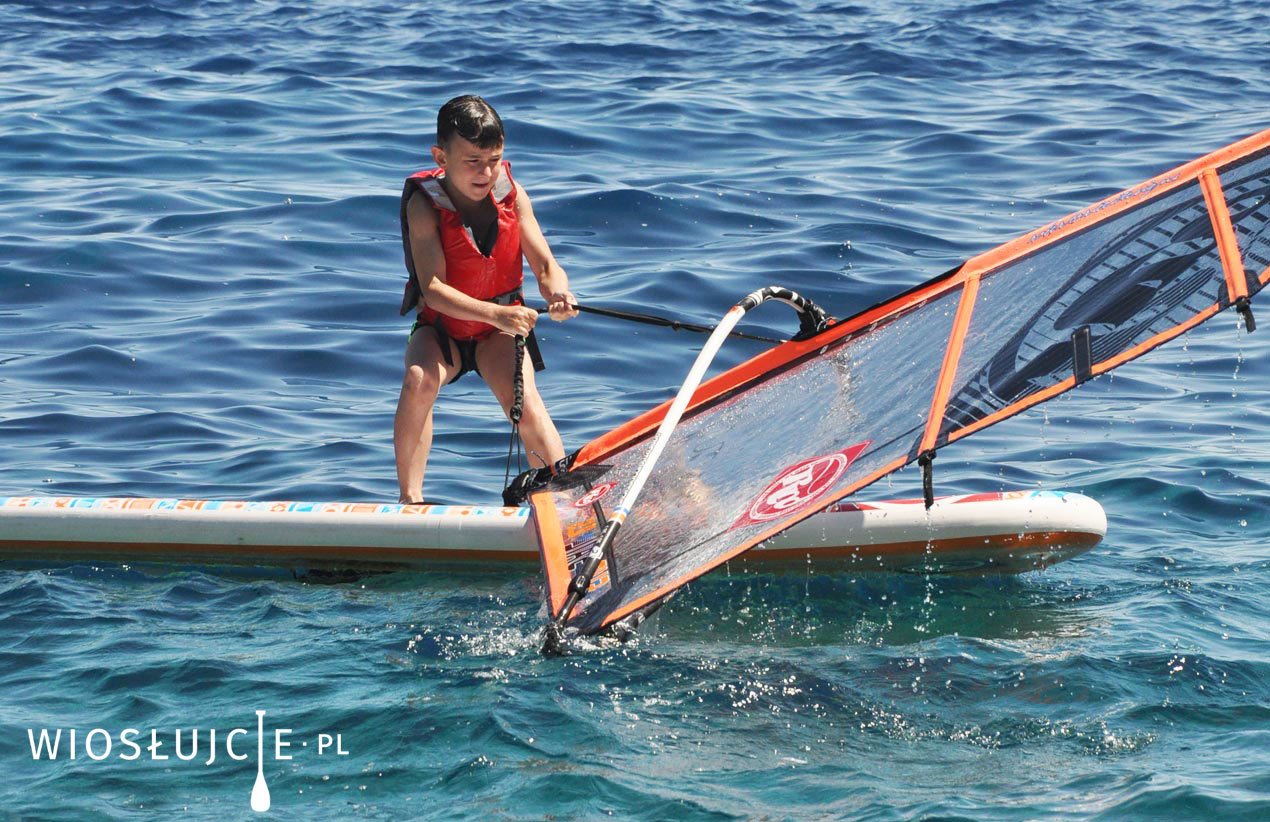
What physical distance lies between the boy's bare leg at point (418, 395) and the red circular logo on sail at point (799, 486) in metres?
1.82

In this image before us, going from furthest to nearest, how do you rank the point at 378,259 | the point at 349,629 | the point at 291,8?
the point at 291,8 < the point at 378,259 < the point at 349,629

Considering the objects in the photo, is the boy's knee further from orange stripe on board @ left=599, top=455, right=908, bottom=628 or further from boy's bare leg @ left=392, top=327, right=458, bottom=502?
orange stripe on board @ left=599, top=455, right=908, bottom=628

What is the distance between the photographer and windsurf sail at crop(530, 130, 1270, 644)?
5.60 m

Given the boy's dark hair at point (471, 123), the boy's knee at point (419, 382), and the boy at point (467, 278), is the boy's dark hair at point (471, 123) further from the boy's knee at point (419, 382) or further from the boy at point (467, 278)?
the boy's knee at point (419, 382)

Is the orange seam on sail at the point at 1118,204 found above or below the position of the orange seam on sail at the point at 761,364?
above

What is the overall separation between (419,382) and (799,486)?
2049mm

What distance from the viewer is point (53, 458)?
8.83 m

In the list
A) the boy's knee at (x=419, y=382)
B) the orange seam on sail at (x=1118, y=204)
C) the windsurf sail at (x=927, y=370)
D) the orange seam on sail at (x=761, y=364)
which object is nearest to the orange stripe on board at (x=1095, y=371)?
the windsurf sail at (x=927, y=370)

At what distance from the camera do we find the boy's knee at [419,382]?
7.10 metres

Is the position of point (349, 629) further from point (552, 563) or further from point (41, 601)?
point (41, 601)

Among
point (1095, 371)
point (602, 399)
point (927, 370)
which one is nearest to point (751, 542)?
point (927, 370)

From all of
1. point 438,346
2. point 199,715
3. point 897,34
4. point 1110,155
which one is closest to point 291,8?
point 897,34

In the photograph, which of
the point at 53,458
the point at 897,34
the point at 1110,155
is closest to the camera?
the point at 53,458

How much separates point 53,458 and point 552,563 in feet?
12.6
